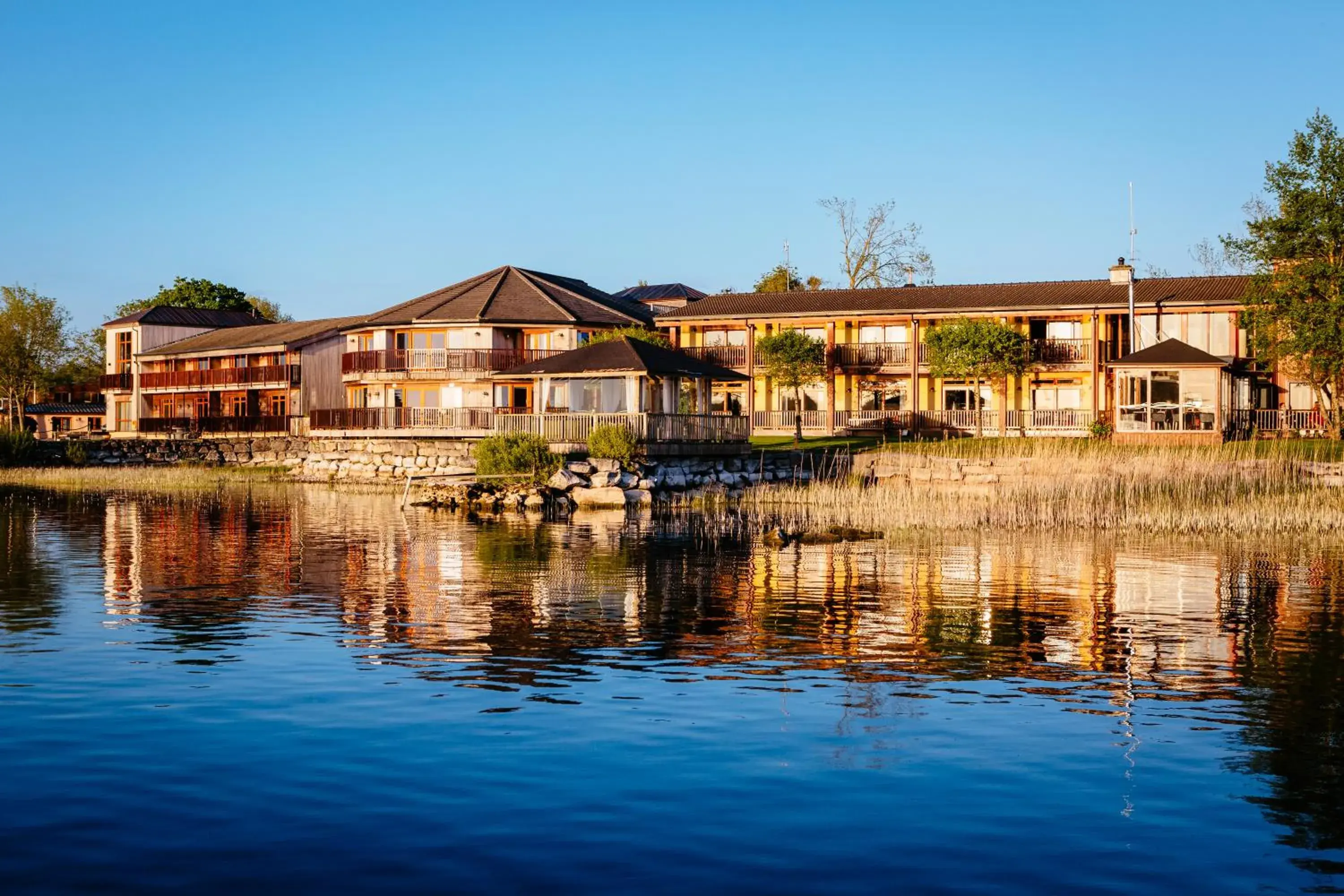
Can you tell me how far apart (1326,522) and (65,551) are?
1062 inches

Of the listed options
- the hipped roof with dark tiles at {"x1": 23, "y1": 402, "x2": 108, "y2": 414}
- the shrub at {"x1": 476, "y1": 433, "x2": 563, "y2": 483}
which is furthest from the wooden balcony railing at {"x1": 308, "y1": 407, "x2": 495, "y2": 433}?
the hipped roof with dark tiles at {"x1": 23, "y1": 402, "x2": 108, "y2": 414}

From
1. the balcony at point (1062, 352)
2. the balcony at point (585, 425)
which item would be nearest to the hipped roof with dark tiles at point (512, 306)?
the balcony at point (585, 425)

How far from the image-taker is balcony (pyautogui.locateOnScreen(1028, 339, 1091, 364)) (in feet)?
197

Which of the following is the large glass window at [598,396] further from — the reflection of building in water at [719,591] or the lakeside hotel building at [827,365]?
the reflection of building in water at [719,591]

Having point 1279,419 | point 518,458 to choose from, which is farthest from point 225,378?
point 1279,419

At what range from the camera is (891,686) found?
1366 centimetres

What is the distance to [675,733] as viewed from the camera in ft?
38.3

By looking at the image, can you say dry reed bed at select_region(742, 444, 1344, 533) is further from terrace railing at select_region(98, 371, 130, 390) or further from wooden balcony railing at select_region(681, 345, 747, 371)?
terrace railing at select_region(98, 371, 130, 390)

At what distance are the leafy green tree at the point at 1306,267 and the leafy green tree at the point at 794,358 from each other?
1823 cm

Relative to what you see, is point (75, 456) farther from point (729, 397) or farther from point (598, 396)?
point (729, 397)

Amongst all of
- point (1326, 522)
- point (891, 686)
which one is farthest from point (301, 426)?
point (891, 686)

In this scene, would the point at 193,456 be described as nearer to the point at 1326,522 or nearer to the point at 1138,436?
the point at 1138,436

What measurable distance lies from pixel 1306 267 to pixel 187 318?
235 feet

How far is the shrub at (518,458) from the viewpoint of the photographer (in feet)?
141
